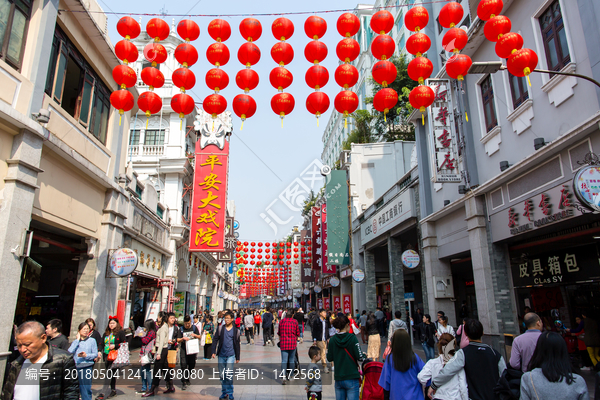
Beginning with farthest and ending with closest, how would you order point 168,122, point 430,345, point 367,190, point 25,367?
point 367,190
point 168,122
point 430,345
point 25,367

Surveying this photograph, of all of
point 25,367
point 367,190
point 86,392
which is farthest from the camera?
point 367,190

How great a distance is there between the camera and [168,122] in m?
22.3

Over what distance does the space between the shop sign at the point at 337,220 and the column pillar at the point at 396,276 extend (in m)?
6.82

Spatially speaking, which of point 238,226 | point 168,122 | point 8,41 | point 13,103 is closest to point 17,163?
point 13,103

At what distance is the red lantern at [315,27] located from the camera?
754cm

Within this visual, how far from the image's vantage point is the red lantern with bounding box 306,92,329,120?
7789mm

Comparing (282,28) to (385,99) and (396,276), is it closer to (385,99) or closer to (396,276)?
(385,99)

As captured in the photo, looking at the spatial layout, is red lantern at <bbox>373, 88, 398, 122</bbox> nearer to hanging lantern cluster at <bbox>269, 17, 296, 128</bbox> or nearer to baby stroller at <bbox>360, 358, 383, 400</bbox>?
hanging lantern cluster at <bbox>269, 17, 296, 128</bbox>

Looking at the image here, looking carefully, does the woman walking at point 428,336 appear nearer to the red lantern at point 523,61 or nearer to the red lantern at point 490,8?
the red lantern at point 523,61

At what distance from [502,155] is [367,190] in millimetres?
15662

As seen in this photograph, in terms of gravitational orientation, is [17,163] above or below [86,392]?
above

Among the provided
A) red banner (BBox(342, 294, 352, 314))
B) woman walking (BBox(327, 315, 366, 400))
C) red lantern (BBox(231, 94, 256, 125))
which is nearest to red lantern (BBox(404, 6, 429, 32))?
red lantern (BBox(231, 94, 256, 125))

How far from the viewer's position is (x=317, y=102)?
307 inches

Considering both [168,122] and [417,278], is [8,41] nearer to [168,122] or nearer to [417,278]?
[168,122]
